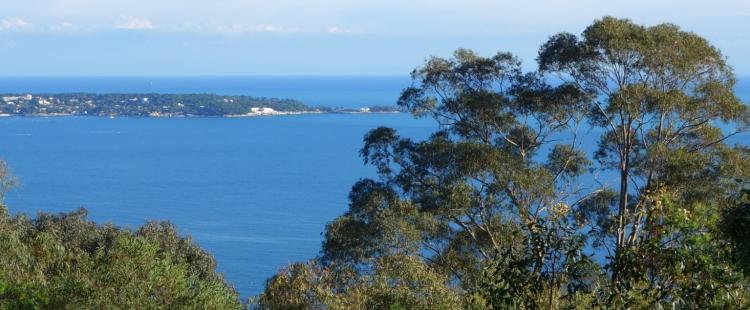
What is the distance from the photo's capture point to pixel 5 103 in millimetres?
107625

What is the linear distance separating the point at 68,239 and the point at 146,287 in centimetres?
1114

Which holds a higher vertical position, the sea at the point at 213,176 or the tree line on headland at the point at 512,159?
the tree line on headland at the point at 512,159

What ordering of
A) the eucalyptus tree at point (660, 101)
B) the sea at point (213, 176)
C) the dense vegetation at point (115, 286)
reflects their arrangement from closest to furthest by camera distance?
the dense vegetation at point (115, 286) → the eucalyptus tree at point (660, 101) → the sea at point (213, 176)

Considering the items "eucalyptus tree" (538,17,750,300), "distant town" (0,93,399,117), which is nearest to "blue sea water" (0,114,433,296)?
"distant town" (0,93,399,117)

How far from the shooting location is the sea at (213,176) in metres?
40.2

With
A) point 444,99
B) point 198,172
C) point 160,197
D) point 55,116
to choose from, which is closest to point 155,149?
point 198,172

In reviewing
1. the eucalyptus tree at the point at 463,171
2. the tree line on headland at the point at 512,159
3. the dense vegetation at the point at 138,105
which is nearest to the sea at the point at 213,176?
the dense vegetation at the point at 138,105

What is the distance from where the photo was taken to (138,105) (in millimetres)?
107625

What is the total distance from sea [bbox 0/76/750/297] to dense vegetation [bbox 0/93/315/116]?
23.8 feet

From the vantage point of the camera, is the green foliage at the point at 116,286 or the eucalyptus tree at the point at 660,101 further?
the eucalyptus tree at the point at 660,101

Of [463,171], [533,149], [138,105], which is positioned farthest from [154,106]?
[463,171]

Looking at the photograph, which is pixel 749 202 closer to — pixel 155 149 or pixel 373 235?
pixel 373 235

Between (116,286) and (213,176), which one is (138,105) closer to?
(213,176)

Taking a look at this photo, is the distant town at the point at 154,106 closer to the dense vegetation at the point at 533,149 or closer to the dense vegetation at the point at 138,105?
the dense vegetation at the point at 138,105
